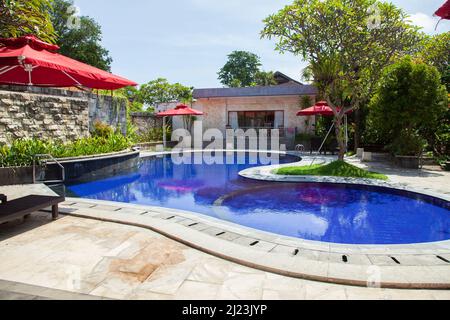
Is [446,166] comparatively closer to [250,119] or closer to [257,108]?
[257,108]

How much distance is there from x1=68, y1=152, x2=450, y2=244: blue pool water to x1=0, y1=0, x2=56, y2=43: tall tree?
15.3ft

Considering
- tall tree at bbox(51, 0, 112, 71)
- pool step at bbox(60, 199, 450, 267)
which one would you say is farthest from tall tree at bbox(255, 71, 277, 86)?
pool step at bbox(60, 199, 450, 267)

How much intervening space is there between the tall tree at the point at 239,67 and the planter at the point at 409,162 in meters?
52.4

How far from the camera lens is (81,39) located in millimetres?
34594

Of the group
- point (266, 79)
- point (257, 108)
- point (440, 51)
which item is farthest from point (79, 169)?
point (266, 79)

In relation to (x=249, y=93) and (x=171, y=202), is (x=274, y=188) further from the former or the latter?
(x=249, y=93)

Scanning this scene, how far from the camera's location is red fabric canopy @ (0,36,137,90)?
4.84m

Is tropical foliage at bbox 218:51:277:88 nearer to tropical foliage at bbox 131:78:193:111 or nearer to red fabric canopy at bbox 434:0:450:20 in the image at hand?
tropical foliage at bbox 131:78:193:111

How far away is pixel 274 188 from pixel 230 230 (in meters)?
5.10

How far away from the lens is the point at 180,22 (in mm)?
16578

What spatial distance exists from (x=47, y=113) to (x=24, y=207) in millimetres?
7538

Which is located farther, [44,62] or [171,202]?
[171,202]
